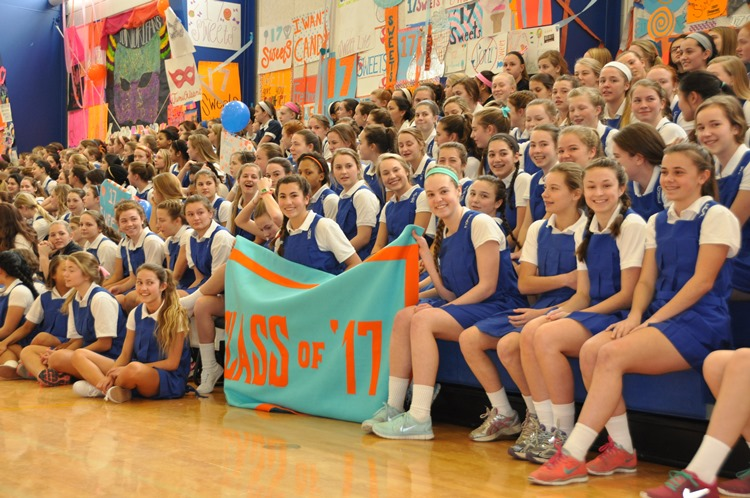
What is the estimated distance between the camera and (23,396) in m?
5.36

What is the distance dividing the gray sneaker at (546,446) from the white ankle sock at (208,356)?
254cm

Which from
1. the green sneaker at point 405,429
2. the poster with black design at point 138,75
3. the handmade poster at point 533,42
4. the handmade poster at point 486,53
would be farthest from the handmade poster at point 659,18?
the poster with black design at point 138,75

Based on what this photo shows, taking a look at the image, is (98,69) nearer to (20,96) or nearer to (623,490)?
(20,96)

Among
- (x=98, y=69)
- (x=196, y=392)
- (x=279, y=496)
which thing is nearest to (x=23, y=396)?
(x=196, y=392)

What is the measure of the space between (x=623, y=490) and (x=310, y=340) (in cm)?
207

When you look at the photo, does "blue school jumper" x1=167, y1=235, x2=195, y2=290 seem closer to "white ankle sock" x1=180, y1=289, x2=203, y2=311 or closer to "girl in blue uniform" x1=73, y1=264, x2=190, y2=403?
"white ankle sock" x1=180, y1=289, x2=203, y2=311

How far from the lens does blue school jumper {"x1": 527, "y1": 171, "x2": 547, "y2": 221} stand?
492cm

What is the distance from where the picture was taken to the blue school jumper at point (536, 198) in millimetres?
4922

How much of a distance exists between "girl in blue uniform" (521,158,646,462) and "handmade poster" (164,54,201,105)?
452 inches

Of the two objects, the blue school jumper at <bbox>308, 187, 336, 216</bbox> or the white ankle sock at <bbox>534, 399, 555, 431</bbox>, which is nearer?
the white ankle sock at <bbox>534, 399, 555, 431</bbox>

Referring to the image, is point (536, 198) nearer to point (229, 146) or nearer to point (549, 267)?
point (549, 267)

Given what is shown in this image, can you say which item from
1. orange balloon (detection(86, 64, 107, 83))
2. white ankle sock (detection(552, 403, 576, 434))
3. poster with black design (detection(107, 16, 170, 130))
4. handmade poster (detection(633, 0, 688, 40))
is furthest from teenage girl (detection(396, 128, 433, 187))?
orange balloon (detection(86, 64, 107, 83))

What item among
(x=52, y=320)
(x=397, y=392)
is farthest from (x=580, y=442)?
(x=52, y=320)

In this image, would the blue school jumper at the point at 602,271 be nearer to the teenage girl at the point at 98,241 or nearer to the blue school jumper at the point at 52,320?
the blue school jumper at the point at 52,320
